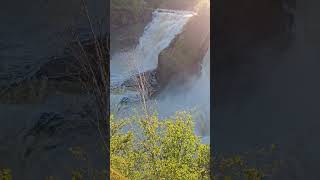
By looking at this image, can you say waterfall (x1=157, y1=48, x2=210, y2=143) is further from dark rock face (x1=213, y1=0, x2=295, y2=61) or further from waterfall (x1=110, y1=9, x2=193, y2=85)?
dark rock face (x1=213, y1=0, x2=295, y2=61)

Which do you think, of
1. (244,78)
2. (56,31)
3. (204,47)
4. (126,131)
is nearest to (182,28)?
(204,47)

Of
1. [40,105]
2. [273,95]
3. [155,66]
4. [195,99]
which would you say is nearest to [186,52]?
[155,66]

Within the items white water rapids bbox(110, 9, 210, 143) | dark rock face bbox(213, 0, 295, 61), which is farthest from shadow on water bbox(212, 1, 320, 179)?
white water rapids bbox(110, 9, 210, 143)

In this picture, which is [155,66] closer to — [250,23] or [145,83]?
[145,83]

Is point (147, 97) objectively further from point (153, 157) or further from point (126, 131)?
point (153, 157)

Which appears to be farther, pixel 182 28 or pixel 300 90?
pixel 182 28

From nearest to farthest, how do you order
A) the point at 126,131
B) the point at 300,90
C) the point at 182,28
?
the point at 300,90 < the point at 126,131 < the point at 182,28

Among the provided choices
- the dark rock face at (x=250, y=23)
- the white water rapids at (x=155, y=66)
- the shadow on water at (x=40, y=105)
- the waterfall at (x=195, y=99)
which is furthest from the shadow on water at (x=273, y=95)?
the waterfall at (x=195, y=99)
